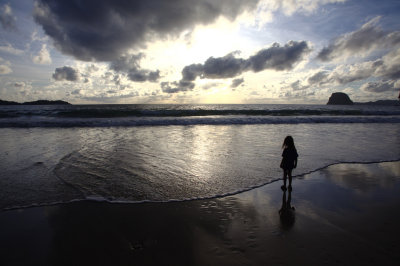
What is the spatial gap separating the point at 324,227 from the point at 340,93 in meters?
172

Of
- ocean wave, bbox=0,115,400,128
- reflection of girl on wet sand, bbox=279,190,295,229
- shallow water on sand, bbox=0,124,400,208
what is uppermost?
ocean wave, bbox=0,115,400,128

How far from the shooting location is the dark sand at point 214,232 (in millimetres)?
3027

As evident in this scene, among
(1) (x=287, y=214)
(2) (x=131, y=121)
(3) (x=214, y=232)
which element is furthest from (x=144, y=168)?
(2) (x=131, y=121)

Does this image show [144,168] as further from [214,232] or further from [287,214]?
[287,214]

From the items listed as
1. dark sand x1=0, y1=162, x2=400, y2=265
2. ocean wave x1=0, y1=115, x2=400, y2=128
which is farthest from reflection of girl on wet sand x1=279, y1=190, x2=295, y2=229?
ocean wave x1=0, y1=115, x2=400, y2=128

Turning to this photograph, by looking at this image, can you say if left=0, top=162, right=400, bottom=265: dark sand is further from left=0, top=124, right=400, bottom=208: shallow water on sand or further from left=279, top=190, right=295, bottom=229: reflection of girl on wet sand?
left=0, top=124, right=400, bottom=208: shallow water on sand

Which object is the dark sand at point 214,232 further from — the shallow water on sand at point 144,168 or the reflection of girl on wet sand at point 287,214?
the shallow water on sand at point 144,168

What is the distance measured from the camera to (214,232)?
3.66 metres

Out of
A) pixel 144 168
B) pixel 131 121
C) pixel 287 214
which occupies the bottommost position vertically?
pixel 287 214

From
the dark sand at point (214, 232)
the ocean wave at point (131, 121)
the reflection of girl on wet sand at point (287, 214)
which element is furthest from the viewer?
the ocean wave at point (131, 121)

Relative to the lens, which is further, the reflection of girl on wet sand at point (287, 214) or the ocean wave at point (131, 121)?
the ocean wave at point (131, 121)

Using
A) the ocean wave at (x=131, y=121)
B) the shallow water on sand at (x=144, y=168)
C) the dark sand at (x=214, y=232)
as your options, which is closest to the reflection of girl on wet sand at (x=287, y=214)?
the dark sand at (x=214, y=232)

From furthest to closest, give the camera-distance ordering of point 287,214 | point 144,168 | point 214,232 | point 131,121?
point 131,121 → point 144,168 → point 287,214 → point 214,232

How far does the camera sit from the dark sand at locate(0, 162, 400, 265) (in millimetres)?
3027
